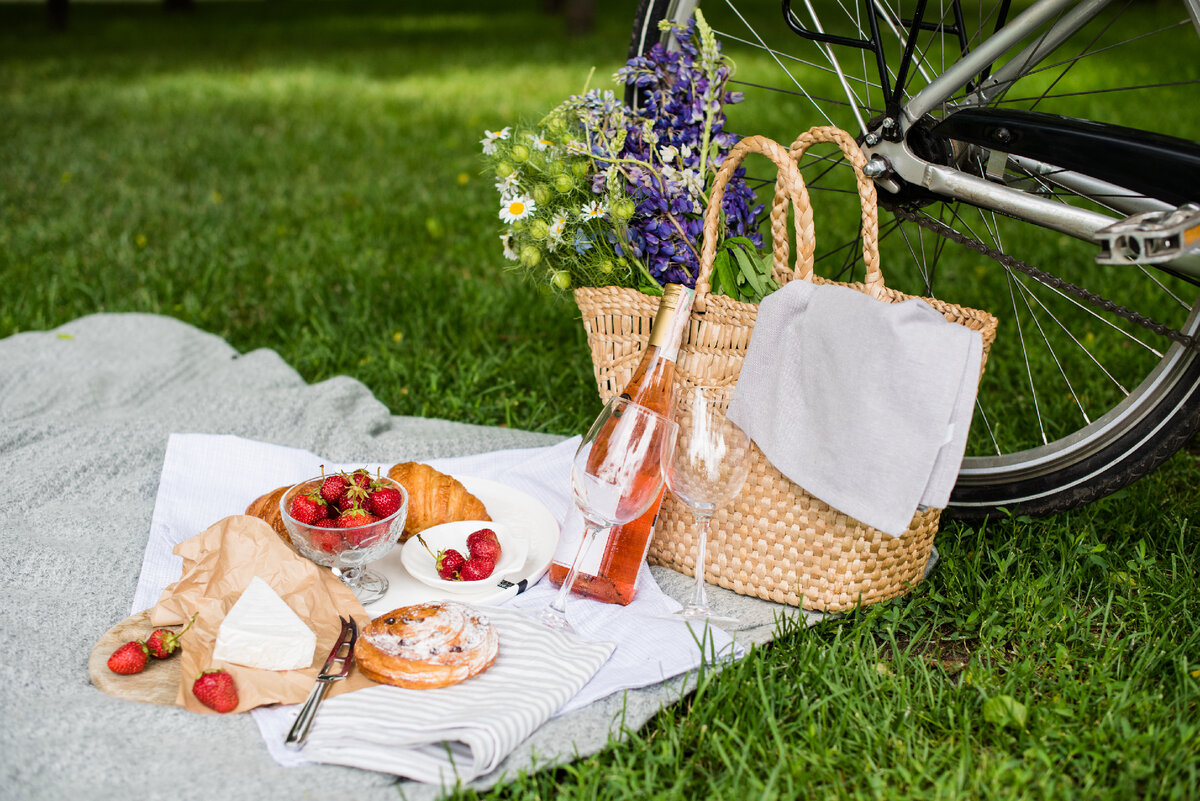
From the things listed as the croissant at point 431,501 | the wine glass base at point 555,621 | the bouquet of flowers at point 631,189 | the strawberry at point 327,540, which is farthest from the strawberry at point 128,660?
the bouquet of flowers at point 631,189

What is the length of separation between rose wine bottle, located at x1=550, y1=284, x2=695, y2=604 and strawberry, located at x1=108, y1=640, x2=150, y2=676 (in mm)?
852

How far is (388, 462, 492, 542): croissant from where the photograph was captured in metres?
2.31

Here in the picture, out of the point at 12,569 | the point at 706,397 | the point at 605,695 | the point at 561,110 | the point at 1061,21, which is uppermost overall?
the point at 1061,21

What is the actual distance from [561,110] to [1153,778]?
1808 millimetres

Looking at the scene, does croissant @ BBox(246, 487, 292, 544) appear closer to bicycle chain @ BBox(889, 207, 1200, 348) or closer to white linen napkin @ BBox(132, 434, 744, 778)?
white linen napkin @ BBox(132, 434, 744, 778)

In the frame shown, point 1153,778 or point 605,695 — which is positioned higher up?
point 1153,778

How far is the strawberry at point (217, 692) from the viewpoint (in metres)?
1.77

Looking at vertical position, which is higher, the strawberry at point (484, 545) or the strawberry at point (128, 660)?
the strawberry at point (484, 545)

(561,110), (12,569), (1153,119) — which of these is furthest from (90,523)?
(1153,119)

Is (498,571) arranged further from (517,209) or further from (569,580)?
(517,209)

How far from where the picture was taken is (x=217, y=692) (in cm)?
177

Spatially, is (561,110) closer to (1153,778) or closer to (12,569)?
(12,569)

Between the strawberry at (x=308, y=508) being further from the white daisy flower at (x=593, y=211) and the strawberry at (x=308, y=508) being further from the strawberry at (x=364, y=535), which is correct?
the white daisy flower at (x=593, y=211)

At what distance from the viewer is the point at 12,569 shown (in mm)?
2207
